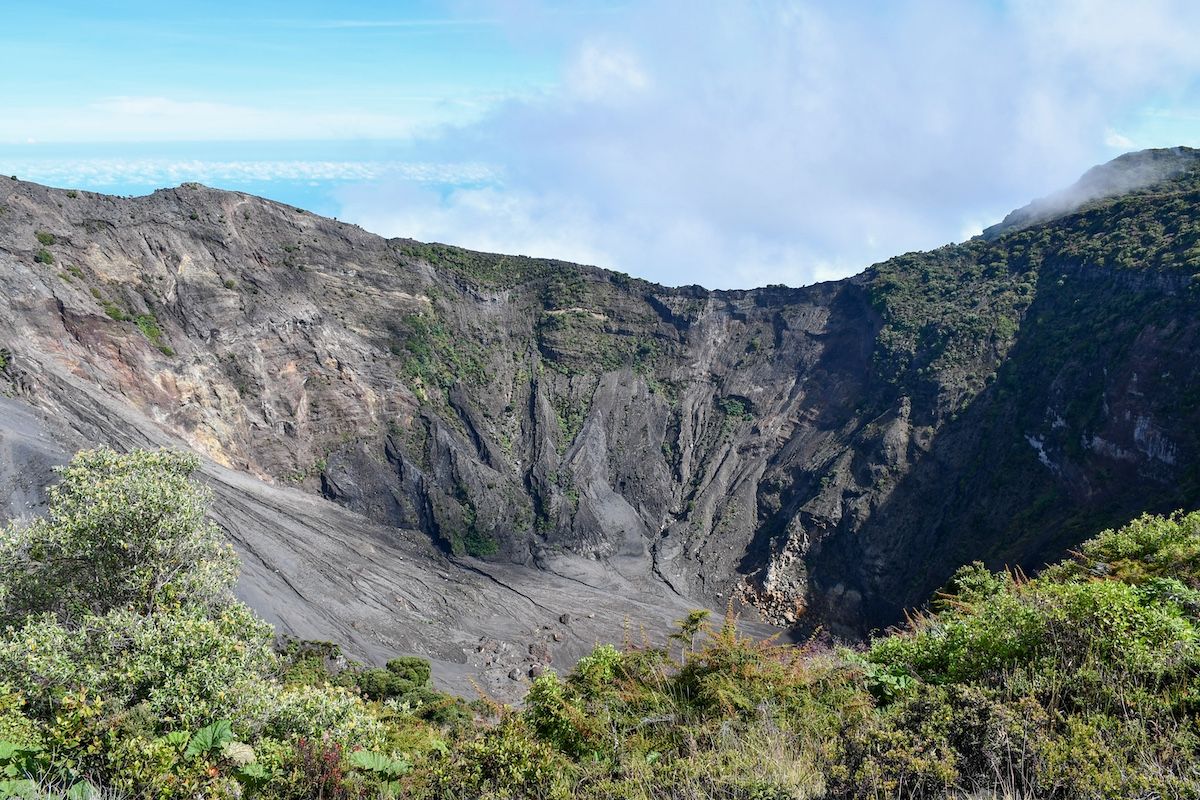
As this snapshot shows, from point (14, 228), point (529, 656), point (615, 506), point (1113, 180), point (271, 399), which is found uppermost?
point (1113, 180)

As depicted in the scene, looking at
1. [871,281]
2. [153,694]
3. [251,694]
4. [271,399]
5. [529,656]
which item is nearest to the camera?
[153,694]

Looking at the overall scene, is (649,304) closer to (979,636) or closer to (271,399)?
(271,399)

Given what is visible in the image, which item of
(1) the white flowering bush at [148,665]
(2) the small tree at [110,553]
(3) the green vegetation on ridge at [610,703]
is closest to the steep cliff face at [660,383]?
(2) the small tree at [110,553]

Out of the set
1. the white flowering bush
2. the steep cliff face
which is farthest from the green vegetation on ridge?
the steep cliff face

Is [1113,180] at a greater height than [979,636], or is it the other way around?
[1113,180]

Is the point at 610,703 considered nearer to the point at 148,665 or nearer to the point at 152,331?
the point at 148,665

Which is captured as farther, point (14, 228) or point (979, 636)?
point (14, 228)

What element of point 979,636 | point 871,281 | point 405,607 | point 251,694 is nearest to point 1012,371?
point 871,281

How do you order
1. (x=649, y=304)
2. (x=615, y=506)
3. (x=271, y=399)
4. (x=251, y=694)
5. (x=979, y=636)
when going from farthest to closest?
1. (x=649, y=304)
2. (x=615, y=506)
3. (x=271, y=399)
4. (x=251, y=694)
5. (x=979, y=636)
